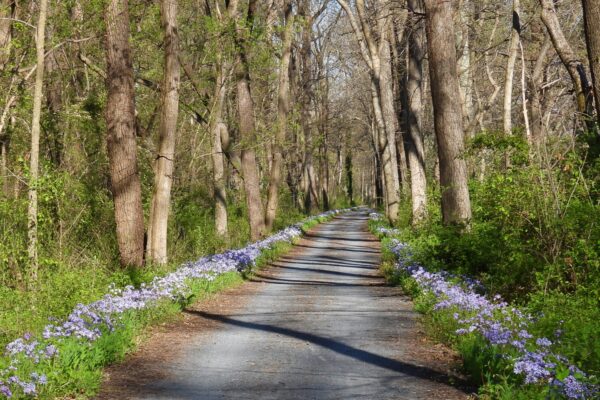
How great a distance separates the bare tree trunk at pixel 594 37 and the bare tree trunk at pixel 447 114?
4292 mm

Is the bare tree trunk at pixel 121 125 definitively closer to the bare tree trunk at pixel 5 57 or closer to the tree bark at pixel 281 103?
the bare tree trunk at pixel 5 57

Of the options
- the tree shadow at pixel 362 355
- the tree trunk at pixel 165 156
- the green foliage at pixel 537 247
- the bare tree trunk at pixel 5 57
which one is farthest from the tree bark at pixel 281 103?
the tree shadow at pixel 362 355

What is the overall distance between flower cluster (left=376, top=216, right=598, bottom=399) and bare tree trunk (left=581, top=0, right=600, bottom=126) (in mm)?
3669

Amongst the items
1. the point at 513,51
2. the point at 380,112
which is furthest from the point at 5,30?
the point at 380,112

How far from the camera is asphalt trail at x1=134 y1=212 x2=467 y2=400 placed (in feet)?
23.0

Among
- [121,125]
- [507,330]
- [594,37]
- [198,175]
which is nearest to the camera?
[507,330]

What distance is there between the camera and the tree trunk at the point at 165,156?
15.1 m

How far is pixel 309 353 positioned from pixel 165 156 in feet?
25.6

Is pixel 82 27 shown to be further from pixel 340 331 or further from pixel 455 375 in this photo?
pixel 455 375

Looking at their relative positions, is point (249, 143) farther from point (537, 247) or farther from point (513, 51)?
point (537, 247)

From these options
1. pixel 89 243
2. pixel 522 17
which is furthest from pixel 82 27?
pixel 522 17

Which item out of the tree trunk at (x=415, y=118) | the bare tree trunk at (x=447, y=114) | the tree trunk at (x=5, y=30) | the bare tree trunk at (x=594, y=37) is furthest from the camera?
the tree trunk at (x=415, y=118)

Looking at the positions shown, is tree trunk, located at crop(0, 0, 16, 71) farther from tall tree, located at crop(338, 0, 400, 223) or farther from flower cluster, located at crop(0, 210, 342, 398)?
tall tree, located at crop(338, 0, 400, 223)

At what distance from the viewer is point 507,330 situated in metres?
7.41
